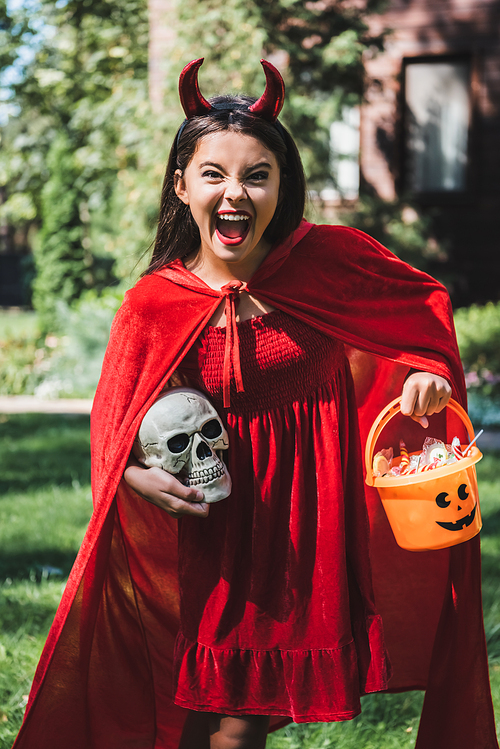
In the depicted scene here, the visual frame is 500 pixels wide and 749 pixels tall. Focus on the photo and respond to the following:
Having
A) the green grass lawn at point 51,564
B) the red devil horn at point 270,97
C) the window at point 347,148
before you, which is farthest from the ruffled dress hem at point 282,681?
the window at point 347,148

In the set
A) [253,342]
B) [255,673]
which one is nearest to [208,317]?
[253,342]

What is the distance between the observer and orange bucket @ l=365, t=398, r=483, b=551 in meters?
2.17

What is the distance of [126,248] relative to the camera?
1023cm

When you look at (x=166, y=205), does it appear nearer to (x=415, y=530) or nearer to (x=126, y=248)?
(x=415, y=530)

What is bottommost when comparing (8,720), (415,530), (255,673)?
(8,720)

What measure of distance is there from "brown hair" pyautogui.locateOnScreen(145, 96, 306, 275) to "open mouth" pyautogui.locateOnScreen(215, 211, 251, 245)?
0.70ft

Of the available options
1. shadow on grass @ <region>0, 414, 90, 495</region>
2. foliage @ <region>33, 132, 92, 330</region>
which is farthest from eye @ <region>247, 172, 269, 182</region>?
foliage @ <region>33, 132, 92, 330</region>

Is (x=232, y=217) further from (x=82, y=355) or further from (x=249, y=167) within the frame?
(x=82, y=355)

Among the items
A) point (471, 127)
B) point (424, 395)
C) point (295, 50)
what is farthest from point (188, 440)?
point (471, 127)

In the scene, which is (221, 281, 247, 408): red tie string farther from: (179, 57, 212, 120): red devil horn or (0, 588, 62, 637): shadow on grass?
(0, 588, 62, 637): shadow on grass

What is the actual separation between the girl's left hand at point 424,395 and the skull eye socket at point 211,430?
54cm

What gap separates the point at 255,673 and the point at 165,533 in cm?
60

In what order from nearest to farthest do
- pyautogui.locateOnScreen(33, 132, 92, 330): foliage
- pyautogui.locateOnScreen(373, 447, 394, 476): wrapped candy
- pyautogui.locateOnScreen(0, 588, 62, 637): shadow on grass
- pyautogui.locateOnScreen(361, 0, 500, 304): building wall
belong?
pyautogui.locateOnScreen(373, 447, 394, 476): wrapped candy, pyautogui.locateOnScreen(0, 588, 62, 637): shadow on grass, pyautogui.locateOnScreen(361, 0, 500, 304): building wall, pyautogui.locateOnScreen(33, 132, 92, 330): foliage

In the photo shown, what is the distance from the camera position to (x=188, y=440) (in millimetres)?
2098
